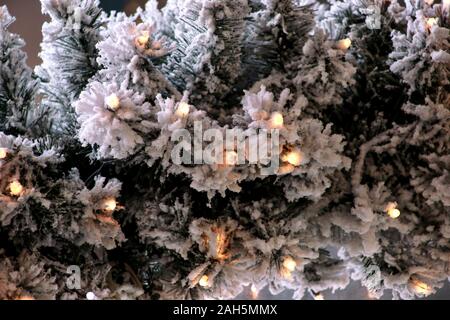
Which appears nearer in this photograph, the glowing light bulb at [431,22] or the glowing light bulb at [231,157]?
the glowing light bulb at [231,157]

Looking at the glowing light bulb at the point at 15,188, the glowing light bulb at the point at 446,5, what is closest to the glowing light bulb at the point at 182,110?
the glowing light bulb at the point at 15,188

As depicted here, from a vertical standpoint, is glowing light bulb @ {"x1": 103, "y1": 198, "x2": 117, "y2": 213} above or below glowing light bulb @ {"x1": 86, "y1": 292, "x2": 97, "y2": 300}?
above

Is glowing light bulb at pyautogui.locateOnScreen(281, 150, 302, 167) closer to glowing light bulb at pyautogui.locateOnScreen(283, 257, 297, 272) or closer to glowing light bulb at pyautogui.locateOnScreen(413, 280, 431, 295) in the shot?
glowing light bulb at pyautogui.locateOnScreen(283, 257, 297, 272)

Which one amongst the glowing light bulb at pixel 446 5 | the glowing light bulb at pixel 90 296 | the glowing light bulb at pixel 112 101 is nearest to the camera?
the glowing light bulb at pixel 112 101

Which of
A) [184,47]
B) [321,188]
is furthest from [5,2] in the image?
[321,188]

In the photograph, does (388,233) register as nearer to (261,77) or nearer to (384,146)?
(384,146)

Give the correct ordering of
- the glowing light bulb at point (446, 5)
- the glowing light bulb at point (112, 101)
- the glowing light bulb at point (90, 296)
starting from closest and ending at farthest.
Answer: the glowing light bulb at point (112, 101) < the glowing light bulb at point (90, 296) < the glowing light bulb at point (446, 5)

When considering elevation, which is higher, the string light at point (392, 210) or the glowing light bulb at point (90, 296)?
the string light at point (392, 210)

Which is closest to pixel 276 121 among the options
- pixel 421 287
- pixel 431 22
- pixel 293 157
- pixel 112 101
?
pixel 293 157

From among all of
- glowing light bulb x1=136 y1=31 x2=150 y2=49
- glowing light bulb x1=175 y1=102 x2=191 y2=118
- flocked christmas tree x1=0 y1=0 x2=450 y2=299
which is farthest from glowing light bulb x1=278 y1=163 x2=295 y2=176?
glowing light bulb x1=136 y1=31 x2=150 y2=49

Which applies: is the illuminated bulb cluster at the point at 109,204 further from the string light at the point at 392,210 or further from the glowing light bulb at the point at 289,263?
the string light at the point at 392,210
